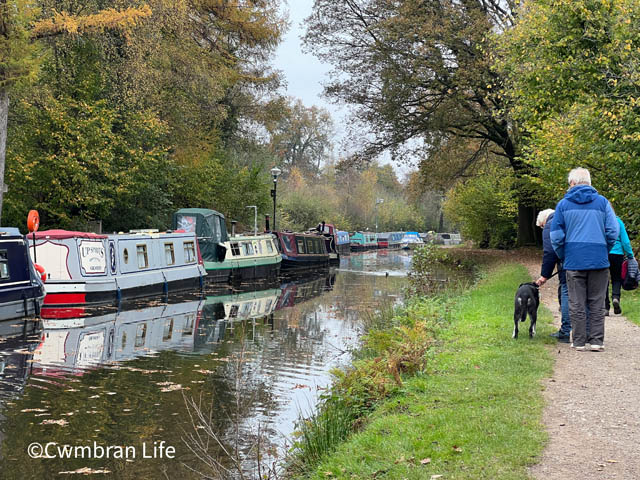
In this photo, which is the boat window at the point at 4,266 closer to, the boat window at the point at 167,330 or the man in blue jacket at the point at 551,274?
the boat window at the point at 167,330

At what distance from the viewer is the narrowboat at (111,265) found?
17172 mm

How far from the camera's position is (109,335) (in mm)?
13172

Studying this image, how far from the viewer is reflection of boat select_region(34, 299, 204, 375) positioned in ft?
35.5

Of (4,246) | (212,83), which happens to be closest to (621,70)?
(4,246)

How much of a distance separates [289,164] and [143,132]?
Result: 4456 centimetres

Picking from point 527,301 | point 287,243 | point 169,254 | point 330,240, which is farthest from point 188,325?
point 330,240

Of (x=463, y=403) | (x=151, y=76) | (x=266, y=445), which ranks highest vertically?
(x=151, y=76)

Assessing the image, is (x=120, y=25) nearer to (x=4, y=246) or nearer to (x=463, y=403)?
(x=4, y=246)

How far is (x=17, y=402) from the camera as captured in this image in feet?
26.5

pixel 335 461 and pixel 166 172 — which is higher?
pixel 166 172

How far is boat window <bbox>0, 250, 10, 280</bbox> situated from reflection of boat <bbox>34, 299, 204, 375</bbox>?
4.29ft

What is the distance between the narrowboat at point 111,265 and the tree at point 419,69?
29.7ft

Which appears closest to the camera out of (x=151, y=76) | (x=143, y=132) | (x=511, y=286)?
(x=511, y=286)

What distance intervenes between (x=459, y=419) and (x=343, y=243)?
159ft
